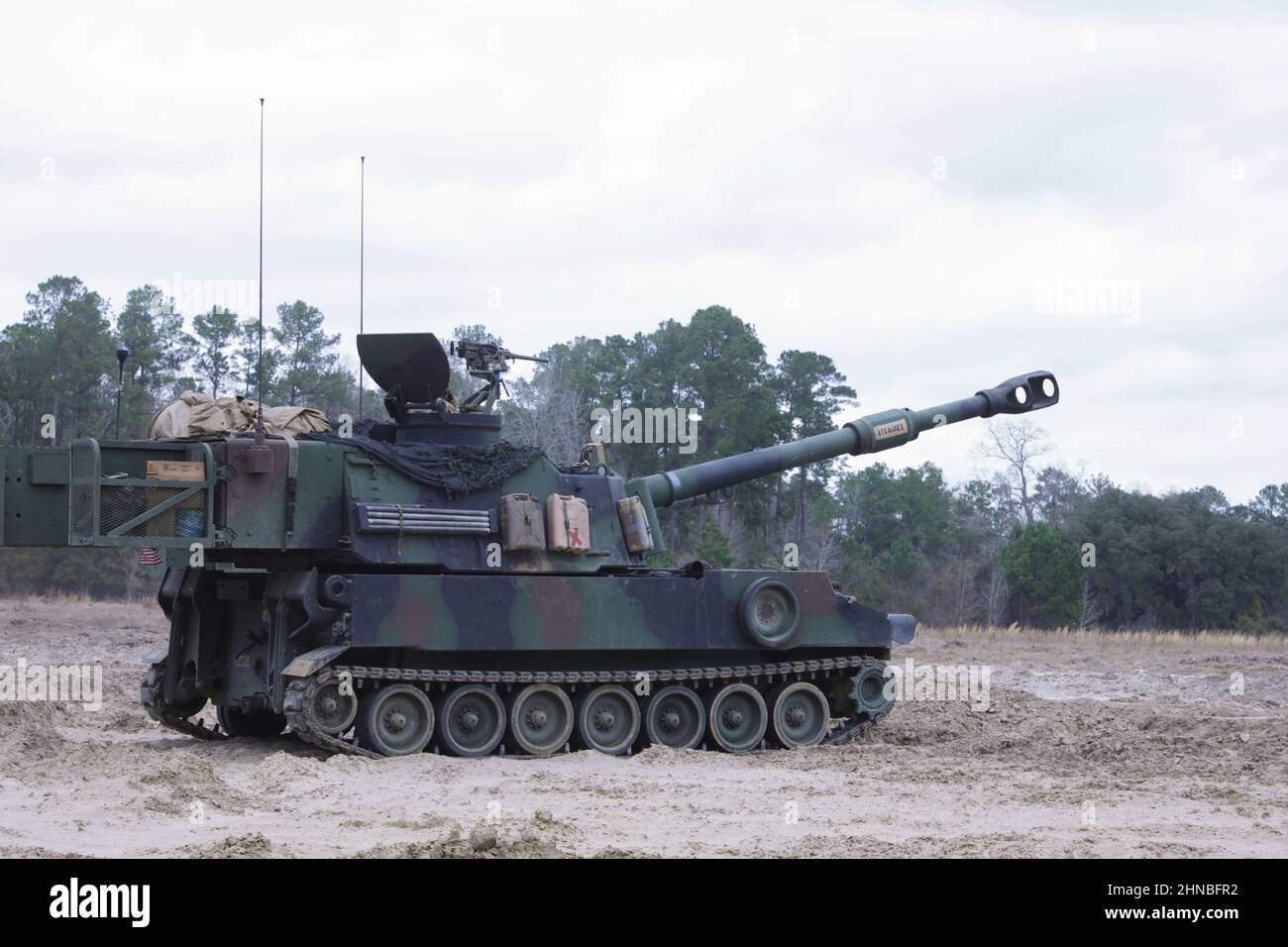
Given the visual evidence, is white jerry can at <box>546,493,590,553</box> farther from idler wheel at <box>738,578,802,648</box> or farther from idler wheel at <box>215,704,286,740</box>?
idler wheel at <box>215,704,286,740</box>

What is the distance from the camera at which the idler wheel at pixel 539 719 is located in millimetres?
15156

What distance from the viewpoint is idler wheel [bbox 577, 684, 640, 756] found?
611 inches

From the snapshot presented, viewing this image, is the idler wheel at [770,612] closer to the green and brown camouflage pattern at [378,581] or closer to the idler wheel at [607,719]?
the green and brown camouflage pattern at [378,581]

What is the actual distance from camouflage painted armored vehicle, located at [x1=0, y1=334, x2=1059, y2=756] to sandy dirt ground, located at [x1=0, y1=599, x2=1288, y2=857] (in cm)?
58

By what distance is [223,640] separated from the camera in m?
16.2

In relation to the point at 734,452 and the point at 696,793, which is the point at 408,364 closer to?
the point at 696,793

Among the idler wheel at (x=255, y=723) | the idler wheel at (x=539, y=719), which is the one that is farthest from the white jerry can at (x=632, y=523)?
the idler wheel at (x=255, y=723)

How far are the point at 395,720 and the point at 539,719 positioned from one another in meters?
1.45

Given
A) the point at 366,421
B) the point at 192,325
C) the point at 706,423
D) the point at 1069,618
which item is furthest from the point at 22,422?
the point at 366,421

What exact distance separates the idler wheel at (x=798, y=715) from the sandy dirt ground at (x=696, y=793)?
56 centimetres

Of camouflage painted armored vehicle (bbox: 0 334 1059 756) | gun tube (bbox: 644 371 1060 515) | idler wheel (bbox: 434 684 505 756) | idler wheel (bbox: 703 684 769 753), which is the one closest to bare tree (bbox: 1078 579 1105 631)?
gun tube (bbox: 644 371 1060 515)
